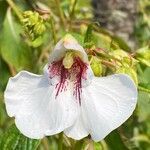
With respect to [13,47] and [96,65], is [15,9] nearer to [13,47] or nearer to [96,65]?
[13,47]

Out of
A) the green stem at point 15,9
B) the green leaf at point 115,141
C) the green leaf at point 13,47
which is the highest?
the green stem at point 15,9

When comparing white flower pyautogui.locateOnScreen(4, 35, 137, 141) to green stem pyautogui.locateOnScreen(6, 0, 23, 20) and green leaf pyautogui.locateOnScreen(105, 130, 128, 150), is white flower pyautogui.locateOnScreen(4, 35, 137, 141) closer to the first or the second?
green leaf pyautogui.locateOnScreen(105, 130, 128, 150)

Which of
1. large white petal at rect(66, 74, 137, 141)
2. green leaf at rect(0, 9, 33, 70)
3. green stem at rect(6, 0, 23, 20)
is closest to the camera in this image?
large white petal at rect(66, 74, 137, 141)

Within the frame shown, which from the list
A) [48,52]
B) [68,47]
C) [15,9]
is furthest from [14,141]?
[48,52]

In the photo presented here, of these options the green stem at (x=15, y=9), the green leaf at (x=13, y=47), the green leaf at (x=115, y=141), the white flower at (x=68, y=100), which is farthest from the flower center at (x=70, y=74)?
the green leaf at (x=13, y=47)

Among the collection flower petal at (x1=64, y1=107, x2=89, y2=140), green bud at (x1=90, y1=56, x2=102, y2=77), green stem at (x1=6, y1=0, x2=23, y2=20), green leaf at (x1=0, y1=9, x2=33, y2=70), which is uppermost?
green bud at (x1=90, y1=56, x2=102, y2=77)

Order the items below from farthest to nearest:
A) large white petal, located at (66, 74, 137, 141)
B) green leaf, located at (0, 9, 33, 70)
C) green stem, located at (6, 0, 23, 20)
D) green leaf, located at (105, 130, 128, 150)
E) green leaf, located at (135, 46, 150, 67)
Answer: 1. green leaf, located at (0, 9, 33, 70)
2. green stem, located at (6, 0, 23, 20)
3. green leaf, located at (105, 130, 128, 150)
4. green leaf, located at (135, 46, 150, 67)
5. large white petal, located at (66, 74, 137, 141)

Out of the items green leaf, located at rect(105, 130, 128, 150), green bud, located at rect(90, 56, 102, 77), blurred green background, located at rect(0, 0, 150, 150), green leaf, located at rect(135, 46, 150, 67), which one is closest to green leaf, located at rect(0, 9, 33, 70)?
blurred green background, located at rect(0, 0, 150, 150)

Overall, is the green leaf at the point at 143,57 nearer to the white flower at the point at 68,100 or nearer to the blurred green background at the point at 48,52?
the blurred green background at the point at 48,52
